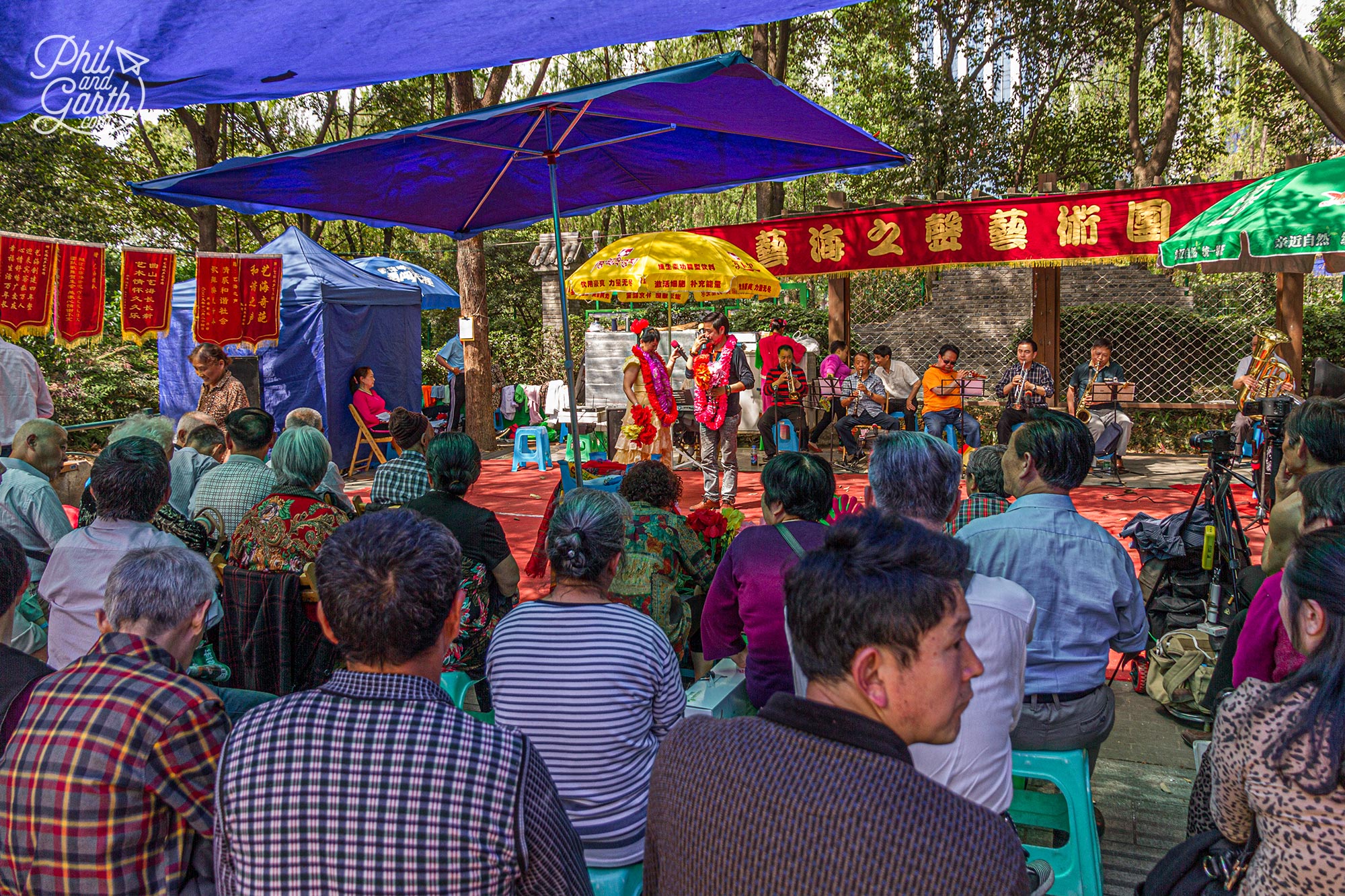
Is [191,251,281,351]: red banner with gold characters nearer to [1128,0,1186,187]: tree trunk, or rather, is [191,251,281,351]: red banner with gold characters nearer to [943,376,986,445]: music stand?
[943,376,986,445]: music stand

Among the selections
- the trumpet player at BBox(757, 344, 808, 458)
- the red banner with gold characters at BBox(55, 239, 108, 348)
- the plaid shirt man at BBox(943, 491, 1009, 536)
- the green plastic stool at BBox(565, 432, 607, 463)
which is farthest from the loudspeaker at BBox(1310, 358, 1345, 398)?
the red banner with gold characters at BBox(55, 239, 108, 348)

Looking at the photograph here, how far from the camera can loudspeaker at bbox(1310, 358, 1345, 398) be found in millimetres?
5926

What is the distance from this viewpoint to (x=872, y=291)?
730 inches

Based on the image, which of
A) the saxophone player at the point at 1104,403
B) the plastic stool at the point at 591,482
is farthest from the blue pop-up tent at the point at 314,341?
the saxophone player at the point at 1104,403

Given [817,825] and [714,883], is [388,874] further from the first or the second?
[817,825]

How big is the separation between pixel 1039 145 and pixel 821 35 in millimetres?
5065

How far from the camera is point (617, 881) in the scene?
218cm

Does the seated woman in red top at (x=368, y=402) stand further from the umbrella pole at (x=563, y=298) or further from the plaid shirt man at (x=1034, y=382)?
the plaid shirt man at (x=1034, y=382)

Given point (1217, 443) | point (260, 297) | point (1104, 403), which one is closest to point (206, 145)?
point (260, 297)

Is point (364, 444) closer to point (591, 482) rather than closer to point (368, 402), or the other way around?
point (368, 402)

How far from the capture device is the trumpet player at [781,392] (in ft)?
33.1

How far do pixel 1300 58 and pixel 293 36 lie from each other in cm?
595

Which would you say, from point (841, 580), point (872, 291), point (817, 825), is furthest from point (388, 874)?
point (872, 291)

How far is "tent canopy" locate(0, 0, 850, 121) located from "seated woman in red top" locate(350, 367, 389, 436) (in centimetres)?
847
